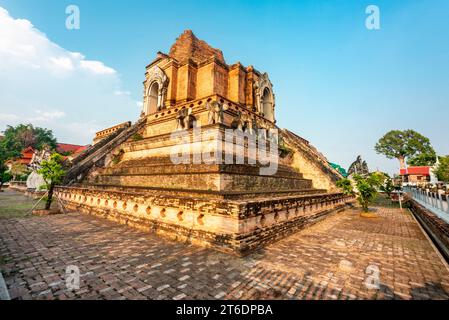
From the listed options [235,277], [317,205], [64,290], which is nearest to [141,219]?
[64,290]

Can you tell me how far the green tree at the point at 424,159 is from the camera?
4197 cm

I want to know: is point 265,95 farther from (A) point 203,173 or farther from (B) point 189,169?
(A) point 203,173

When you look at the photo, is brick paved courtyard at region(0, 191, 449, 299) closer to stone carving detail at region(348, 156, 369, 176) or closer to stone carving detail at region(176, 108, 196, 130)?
stone carving detail at region(176, 108, 196, 130)

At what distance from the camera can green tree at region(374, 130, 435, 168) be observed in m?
42.5

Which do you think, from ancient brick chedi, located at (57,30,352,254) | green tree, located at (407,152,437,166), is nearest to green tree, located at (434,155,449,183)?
green tree, located at (407,152,437,166)

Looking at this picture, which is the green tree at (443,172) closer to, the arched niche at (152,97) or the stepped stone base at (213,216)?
the stepped stone base at (213,216)

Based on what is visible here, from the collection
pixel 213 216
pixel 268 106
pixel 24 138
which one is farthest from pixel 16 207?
pixel 24 138

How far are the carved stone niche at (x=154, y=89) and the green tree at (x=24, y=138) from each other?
121ft

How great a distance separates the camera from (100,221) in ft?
27.9

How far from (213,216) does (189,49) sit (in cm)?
1728

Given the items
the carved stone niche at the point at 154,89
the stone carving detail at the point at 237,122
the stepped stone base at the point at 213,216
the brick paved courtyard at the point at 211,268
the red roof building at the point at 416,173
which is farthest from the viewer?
the red roof building at the point at 416,173

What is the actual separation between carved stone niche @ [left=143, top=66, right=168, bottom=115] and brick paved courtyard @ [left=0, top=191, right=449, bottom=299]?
1198cm

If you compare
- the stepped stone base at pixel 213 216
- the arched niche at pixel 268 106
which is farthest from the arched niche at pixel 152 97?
the stepped stone base at pixel 213 216

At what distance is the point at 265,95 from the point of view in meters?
19.1
